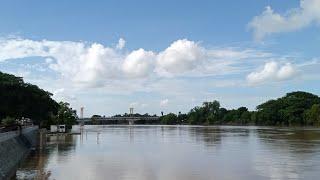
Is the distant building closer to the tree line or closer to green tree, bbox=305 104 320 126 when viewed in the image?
the tree line

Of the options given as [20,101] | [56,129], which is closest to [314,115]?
[56,129]

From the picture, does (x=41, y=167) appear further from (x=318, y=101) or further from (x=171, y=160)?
(x=318, y=101)

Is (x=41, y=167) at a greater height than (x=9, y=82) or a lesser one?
lesser

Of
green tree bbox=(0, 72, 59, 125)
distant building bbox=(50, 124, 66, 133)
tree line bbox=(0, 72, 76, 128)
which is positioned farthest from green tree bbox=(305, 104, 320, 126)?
green tree bbox=(0, 72, 59, 125)

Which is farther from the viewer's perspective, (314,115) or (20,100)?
(314,115)

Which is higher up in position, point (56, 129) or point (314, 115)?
point (314, 115)

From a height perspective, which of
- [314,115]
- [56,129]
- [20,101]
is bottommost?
[56,129]

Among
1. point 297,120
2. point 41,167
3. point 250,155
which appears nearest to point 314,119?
point 297,120

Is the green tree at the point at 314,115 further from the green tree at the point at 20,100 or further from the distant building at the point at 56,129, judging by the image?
the green tree at the point at 20,100

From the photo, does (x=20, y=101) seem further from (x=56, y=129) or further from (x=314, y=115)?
(x=314, y=115)

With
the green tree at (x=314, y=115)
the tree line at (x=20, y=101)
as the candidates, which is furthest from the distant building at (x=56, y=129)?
the green tree at (x=314, y=115)

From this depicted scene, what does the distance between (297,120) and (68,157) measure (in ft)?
468

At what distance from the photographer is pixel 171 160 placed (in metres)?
48.4

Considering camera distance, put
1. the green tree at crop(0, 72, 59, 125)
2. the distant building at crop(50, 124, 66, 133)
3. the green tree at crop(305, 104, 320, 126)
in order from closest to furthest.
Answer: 1. the green tree at crop(0, 72, 59, 125)
2. the distant building at crop(50, 124, 66, 133)
3. the green tree at crop(305, 104, 320, 126)
